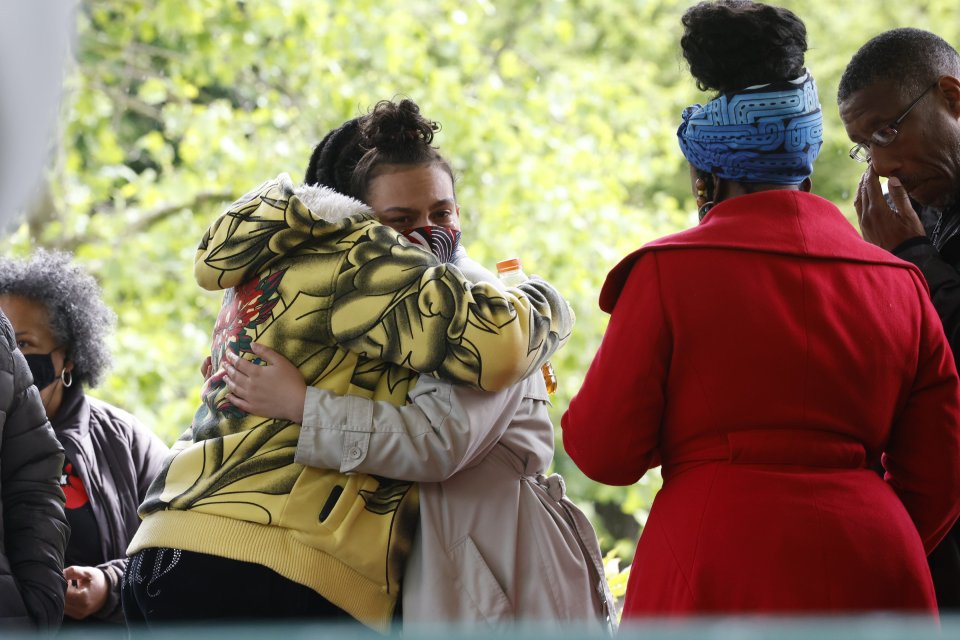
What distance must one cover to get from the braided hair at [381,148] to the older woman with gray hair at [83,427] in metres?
1.02

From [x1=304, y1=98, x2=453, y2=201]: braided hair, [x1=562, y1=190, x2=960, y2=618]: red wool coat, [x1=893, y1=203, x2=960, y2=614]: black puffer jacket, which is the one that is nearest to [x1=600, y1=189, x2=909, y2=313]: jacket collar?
[x1=562, y1=190, x2=960, y2=618]: red wool coat

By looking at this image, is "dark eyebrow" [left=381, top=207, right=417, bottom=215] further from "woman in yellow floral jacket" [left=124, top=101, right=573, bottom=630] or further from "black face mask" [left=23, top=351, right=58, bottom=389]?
"black face mask" [left=23, top=351, right=58, bottom=389]

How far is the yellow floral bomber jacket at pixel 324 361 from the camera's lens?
1851 millimetres

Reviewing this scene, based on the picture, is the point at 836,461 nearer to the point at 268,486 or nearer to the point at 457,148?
the point at 268,486

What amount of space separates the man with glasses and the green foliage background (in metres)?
4.01

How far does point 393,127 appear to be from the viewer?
2.23m

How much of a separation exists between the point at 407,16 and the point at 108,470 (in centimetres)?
457

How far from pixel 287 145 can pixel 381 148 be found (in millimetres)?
4617

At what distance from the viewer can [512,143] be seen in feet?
22.0

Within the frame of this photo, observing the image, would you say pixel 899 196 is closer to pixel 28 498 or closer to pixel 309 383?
pixel 309 383

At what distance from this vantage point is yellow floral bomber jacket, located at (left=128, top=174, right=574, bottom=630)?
185cm

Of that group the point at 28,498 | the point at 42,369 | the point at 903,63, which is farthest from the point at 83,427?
the point at 903,63

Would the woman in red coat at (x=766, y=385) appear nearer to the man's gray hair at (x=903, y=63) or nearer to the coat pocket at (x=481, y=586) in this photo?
the coat pocket at (x=481, y=586)

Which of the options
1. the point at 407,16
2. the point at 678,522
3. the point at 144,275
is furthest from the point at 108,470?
the point at 407,16
